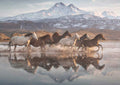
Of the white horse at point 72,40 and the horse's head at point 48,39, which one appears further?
the horse's head at point 48,39

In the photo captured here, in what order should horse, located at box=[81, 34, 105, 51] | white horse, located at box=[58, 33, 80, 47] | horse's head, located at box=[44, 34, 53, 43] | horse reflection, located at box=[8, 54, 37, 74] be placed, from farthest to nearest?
1. horse's head, located at box=[44, 34, 53, 43]
2. horse, located at box=[81, 34, 105, 51]
3. white horse, located at box=[58, 33, 80, 47]
4. horse reflection, located at box=[8, 54, 37, 74]

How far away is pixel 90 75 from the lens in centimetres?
653

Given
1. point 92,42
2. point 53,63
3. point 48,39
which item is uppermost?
point 48,39

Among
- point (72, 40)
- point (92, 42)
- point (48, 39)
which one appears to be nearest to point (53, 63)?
point (72, 40)

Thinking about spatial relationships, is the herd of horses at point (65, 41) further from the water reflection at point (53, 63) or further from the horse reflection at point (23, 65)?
the horse reflection at point (23, 65)

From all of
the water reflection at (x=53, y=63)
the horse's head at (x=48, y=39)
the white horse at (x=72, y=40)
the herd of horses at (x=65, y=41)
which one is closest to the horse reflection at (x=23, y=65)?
the water reflection at (x=53, y=63)

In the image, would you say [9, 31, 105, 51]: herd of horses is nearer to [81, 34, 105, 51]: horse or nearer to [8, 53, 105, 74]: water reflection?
[81, 34, 105, 51]: horse

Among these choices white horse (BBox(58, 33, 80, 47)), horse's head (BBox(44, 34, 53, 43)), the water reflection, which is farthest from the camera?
horse's head (BBox(44, 34, 53, 43))

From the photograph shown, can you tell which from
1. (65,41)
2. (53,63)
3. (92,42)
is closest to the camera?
(53,63)

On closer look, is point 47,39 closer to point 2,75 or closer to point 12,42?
point 12,42

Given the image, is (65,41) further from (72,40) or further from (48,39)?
(48,39)

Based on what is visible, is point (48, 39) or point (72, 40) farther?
point (48, 39)

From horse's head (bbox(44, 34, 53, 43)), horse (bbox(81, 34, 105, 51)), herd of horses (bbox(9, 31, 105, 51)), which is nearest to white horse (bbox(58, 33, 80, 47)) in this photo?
herd of horses (bbox(9, 31, 105, 51))

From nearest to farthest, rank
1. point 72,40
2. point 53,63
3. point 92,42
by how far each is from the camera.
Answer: point 53,63, point 72,40, point 92,42
